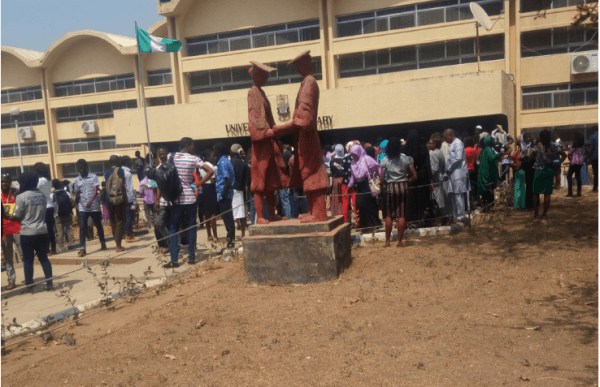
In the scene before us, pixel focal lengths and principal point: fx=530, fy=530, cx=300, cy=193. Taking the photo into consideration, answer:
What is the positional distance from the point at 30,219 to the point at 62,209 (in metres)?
4.13

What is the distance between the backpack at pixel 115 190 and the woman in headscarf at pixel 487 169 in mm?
6841

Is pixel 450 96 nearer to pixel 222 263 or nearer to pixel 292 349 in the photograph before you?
pixel 222 263

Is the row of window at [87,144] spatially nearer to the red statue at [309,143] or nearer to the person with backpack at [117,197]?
the person with backpack at [117,197]

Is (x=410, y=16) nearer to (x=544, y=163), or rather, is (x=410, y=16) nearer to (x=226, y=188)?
(x=544, y=163)

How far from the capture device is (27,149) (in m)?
36.4

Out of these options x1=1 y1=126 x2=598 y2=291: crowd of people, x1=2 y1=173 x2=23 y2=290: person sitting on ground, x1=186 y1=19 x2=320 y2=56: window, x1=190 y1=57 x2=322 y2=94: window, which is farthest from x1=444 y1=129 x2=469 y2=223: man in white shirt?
x1=190 y1=57 x2=322 y2=94: window

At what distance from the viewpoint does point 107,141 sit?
34.0 m

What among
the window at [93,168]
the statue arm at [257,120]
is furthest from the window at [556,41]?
the window at [93,168]

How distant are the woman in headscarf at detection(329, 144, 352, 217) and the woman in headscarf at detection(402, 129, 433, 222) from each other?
103cm

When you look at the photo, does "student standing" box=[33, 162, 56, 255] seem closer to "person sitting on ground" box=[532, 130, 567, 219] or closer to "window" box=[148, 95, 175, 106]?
"person sitting on ground" box=[532, 130, 567, 219]

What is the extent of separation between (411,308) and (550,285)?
64.0 inches

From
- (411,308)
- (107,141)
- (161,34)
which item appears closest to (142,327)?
(411,308)

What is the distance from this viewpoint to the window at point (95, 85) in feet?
107

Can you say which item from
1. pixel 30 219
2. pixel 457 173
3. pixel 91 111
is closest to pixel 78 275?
pixel 30 219
